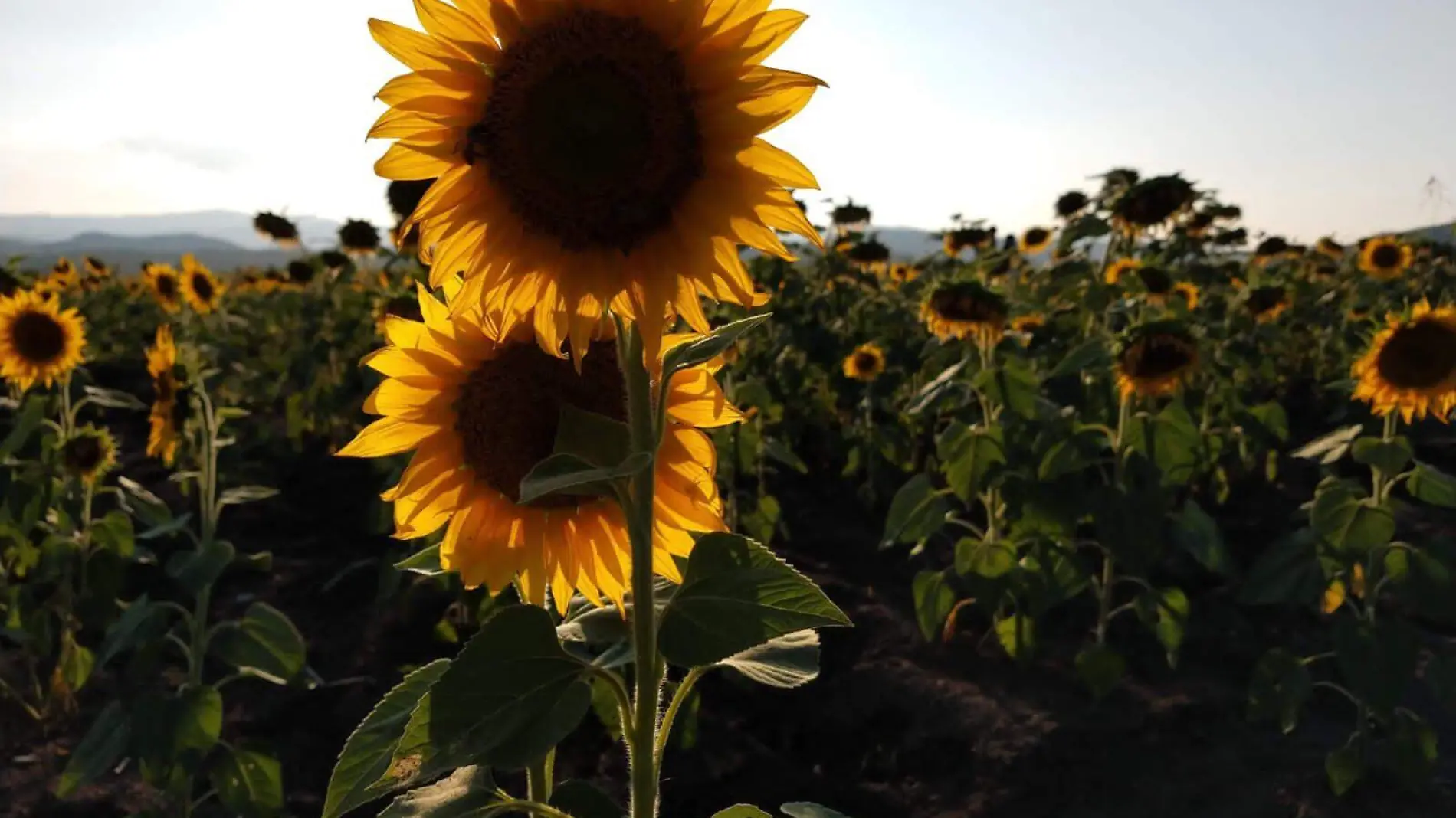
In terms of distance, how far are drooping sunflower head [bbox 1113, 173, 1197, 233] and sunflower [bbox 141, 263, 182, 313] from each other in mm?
7366

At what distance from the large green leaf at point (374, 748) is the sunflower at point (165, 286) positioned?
27.3ft

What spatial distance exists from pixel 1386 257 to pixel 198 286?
35.2 feet

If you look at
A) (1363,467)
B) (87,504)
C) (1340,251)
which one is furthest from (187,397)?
(1340,251)

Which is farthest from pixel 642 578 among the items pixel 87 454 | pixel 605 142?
pixel 87 454

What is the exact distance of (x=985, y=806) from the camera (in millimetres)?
3336

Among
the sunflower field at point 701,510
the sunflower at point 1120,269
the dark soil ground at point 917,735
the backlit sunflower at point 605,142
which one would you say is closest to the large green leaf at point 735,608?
the sunflower field at point 701,510

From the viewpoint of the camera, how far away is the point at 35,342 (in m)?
4.70

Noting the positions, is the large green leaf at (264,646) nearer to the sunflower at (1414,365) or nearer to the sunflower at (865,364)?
the sunflower at (1414,365)

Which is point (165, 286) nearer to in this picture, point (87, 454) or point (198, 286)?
point (198, 286)

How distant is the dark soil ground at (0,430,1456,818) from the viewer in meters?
3.38

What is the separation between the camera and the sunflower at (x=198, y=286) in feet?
27.7

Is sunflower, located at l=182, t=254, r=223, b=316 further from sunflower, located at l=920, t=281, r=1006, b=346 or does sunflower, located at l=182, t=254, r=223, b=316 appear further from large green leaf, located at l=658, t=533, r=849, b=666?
large green leaf, located at l=658, t=533, r=849, b=666

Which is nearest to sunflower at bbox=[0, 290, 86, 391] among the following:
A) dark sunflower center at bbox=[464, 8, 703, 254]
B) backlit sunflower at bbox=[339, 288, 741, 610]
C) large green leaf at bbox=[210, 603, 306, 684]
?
large green leaf at bbox=[210, 603, 306, 684]

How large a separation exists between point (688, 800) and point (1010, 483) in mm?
1680
